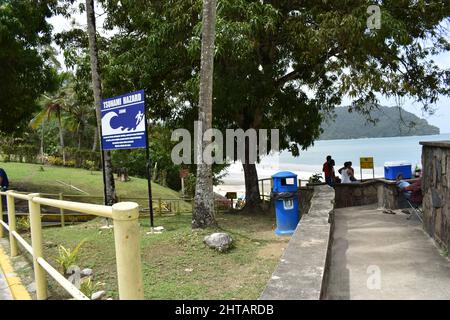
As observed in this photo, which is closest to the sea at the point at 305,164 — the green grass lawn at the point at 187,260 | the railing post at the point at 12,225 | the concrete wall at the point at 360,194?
the concrete wall at the point at 360,194

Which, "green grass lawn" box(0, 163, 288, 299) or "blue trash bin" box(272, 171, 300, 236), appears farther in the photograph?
"blue trash bin" box(272, 171, 300, 236)

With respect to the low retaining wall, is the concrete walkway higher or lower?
lower

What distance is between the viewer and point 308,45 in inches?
415

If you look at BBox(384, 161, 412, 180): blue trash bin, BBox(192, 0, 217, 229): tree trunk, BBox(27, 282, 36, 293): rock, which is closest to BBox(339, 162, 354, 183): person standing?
BBox(384, 161, 412, 180): blue trash bin

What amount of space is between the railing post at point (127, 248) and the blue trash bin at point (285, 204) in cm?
629

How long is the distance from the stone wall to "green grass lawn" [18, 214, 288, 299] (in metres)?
2.34

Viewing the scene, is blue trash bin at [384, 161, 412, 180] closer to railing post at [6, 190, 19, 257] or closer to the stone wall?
the stone wall

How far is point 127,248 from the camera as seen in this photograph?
2305mm

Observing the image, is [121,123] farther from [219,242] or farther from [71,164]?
[71,164]

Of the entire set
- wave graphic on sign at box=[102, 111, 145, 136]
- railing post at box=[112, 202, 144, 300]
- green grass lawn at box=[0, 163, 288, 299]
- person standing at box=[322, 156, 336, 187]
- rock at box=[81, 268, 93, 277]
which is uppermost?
wave graphic on sign at box=[102, 111, 145, 136]

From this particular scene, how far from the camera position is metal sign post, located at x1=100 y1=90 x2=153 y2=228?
28.2ft

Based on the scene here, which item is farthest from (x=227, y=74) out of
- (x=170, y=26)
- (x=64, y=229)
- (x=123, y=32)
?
(x=64, y=229)

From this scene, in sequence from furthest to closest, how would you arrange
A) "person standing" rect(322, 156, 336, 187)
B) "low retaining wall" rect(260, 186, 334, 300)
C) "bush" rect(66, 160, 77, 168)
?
"bush" rect(66, 160, 77, 168), "person standing" rect(322, 156, 336, 187), "low retaining wall" rect(260, 186, 334, 300)

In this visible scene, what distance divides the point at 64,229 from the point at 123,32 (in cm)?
695
